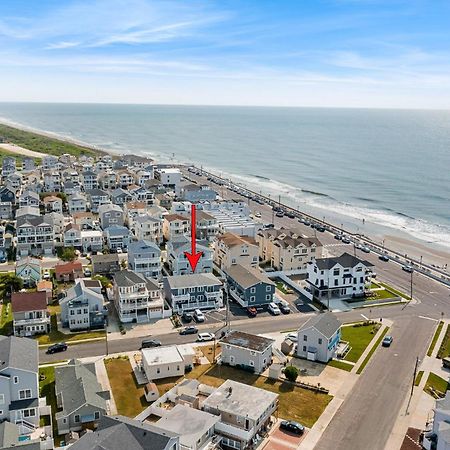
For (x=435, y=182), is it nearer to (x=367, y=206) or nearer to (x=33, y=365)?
(x=367, y=206)

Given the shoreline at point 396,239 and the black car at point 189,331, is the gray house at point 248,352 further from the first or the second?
the shoreline at point 396,239

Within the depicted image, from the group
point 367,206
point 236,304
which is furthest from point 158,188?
point 236,304

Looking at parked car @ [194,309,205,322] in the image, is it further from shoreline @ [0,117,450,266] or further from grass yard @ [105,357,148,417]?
shoreline @ [0,117,450,266]

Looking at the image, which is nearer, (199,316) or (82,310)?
(82,310)

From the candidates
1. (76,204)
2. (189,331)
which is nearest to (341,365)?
(189,331)

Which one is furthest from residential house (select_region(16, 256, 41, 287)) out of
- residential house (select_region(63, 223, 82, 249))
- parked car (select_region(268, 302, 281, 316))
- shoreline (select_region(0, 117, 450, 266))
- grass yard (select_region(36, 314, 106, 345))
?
shoreline (select_region(0, 117, 450, 266))

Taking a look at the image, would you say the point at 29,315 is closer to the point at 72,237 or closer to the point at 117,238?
the point at 72,237
